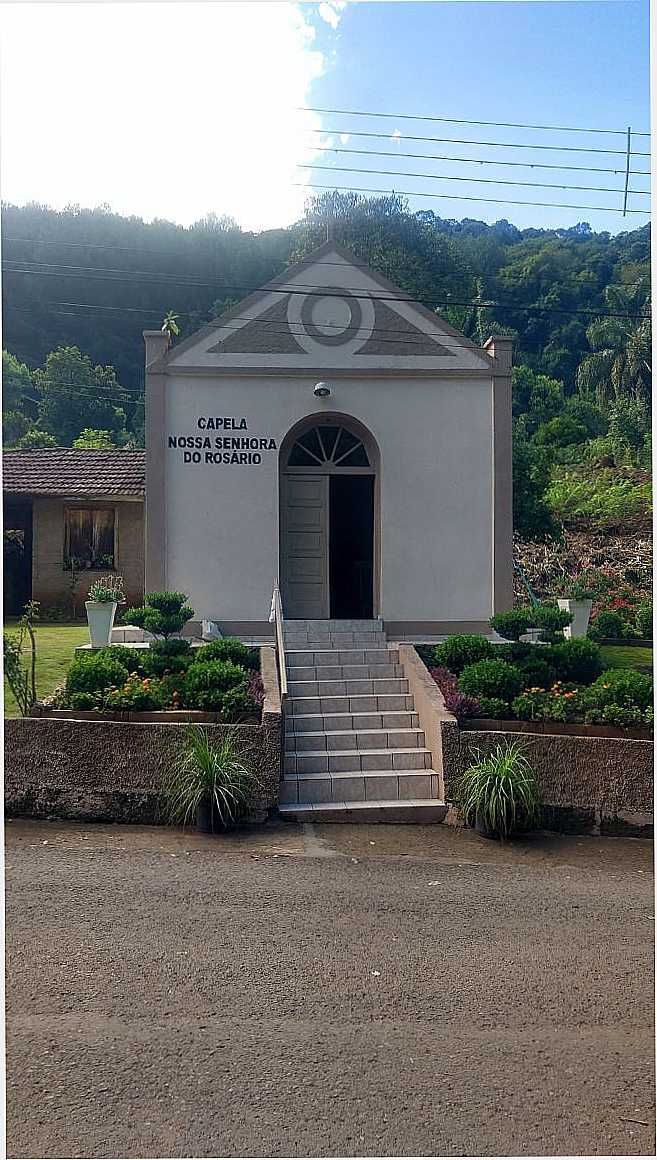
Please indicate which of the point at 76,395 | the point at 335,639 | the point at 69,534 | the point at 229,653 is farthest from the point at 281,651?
the point at 76,395

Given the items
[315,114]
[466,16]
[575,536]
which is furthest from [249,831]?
[575,536]

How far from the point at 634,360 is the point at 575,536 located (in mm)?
10133

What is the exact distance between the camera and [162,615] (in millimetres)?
9422

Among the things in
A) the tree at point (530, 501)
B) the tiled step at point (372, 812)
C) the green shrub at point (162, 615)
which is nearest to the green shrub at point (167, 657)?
the green shrub at point (162, 615)

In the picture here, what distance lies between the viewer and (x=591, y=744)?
7.00 m

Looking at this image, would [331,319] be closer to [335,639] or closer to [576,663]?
[335,639]

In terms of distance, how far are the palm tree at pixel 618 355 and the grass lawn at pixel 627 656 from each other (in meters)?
17.5

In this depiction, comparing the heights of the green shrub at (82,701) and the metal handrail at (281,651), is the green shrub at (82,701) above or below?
below

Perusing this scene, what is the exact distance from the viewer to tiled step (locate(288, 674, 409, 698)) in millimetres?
8672

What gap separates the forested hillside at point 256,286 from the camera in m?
26.8

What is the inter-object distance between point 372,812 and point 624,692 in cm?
239

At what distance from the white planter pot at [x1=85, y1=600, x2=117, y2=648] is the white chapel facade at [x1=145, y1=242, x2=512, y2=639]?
114 centimetres

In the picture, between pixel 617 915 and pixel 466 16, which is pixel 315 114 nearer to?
pixel 466 16

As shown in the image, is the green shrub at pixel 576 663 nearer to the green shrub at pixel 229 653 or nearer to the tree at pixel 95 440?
the green shrub at pixel 229 653
